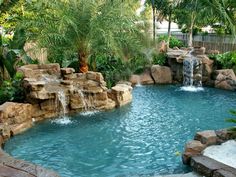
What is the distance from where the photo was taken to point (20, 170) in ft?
20.0

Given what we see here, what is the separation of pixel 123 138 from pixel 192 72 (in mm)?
9591

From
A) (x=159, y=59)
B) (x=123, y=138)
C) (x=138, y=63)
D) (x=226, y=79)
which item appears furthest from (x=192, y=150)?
(x=159, y=59)

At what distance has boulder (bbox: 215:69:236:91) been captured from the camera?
16125mm

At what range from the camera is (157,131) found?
9664 mm

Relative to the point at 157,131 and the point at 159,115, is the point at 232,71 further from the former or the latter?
the point at 157,131

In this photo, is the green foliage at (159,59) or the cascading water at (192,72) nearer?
the cascading water at (192,72)

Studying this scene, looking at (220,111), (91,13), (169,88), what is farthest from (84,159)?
(169,88)

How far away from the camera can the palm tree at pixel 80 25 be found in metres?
12.7

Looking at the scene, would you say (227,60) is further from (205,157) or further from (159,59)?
(205,157)

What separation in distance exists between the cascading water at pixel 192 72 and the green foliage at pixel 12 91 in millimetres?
8870

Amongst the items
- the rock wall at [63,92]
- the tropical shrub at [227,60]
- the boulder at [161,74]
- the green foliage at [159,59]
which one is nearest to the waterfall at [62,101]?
the rock wall at [63,92]

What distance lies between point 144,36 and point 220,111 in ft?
25.6

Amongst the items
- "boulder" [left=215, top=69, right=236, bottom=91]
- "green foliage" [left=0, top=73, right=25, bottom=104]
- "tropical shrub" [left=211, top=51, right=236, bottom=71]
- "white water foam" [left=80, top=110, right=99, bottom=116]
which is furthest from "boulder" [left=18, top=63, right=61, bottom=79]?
"tropical shrub" [left=211, top=51, right=236, bottom=71]

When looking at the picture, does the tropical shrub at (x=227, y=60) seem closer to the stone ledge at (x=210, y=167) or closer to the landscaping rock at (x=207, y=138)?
the landscaping rock at (x=207, y=138)
